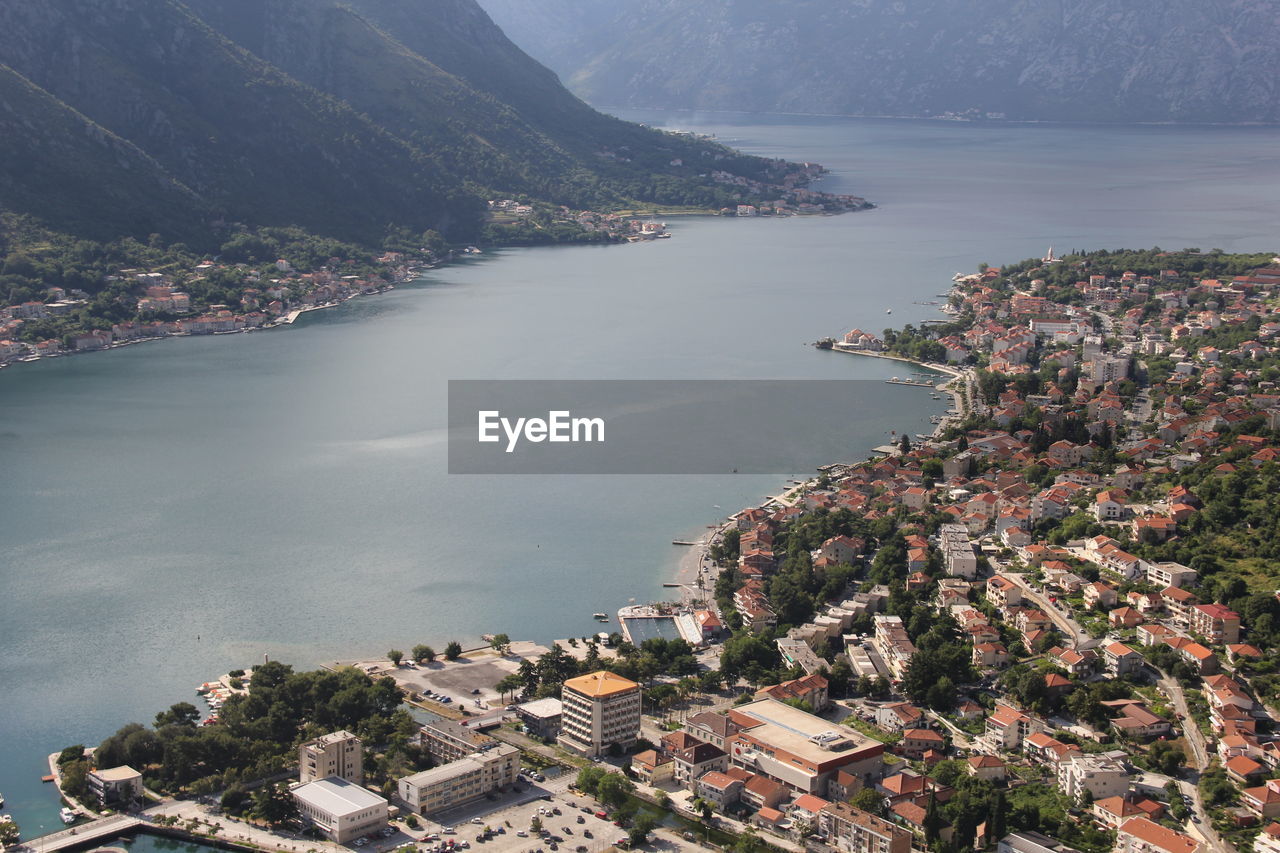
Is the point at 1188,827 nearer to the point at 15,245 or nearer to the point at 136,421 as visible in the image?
the point at 136,421

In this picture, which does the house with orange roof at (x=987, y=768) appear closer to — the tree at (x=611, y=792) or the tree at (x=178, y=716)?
the tree at (x=611, y=792)

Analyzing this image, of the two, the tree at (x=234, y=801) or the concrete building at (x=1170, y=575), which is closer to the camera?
the tree at (x=234, y=801)

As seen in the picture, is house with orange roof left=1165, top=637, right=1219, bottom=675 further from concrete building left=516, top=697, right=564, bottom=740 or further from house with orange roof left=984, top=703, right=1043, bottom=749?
concrete building left=516, top=697, right=564, bottom=740

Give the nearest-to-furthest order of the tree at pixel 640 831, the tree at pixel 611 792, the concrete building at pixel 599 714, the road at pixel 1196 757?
the road at pixel 1196 757, the tree at pixel 640 831, the tree at pixel 611 792, the concrete building at pixel 599 714

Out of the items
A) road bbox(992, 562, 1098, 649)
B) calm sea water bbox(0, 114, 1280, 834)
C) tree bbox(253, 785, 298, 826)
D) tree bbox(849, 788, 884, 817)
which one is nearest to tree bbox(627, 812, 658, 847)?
tree bbox(849, 788, 884, 817)

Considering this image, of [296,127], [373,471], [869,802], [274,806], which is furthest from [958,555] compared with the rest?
[296,127]

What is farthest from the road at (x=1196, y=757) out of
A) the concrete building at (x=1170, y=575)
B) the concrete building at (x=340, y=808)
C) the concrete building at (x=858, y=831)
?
the concrete building at (x=340, y=808)

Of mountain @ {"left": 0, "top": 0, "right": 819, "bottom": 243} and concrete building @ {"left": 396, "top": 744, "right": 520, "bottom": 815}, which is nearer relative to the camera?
concrete building @ {"left": 396, "top": 744, "right": 520, "bottom": 815}
